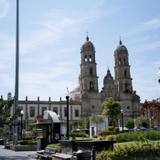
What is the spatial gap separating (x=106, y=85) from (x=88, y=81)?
818 centimetres

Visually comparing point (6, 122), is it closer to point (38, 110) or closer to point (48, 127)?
point (48, 127)

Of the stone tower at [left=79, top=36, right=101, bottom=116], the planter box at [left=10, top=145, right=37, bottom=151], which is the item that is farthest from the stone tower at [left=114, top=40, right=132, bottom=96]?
the planter box at [left=10, top=145, right=37, bottom=151]

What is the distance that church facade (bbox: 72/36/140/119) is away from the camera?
307 ft

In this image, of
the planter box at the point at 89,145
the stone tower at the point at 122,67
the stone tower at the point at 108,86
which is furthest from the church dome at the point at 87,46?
the planter box at the point at 89,145

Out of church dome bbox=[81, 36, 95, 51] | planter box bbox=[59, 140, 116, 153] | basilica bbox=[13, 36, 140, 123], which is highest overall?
church dome bbox=[81, 36, 95, 51]

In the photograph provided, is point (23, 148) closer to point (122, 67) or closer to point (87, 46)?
point (87, 46)

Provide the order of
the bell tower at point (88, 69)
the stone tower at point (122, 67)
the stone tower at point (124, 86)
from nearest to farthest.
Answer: the bell tower at point (88, 69), the stone tower at point (122, 67), the stone tower at point (124, 86)

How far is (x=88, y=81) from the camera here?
9325 centimetres

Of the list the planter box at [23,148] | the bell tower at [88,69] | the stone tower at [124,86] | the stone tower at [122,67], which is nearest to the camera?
the planter box at [23,148]

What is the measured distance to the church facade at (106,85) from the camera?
93.7m

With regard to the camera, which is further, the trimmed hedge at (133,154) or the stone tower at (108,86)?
the stone tower at (108,86)

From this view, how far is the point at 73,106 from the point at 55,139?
63.9 m

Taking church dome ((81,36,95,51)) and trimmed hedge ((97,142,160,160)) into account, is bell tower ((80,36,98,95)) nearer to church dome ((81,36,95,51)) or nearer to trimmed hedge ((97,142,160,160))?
church dome ((81,36,95,51))

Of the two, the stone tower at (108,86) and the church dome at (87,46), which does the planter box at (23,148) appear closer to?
the church dome at (87,46)
